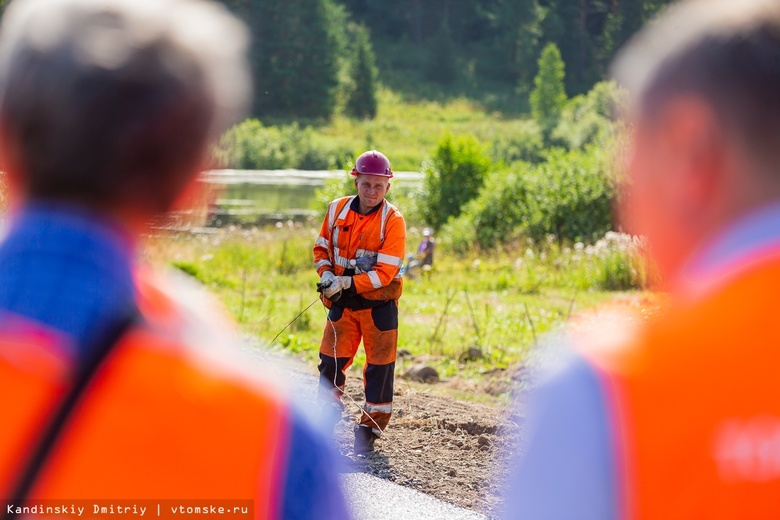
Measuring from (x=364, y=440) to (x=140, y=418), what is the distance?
5.40 m

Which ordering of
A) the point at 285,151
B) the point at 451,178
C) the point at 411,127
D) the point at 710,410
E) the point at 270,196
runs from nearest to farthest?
the point at 710,410
the point at 451,178
the point at 270,196
the point at 285,151
the point at 411,127

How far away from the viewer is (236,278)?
59.1ft

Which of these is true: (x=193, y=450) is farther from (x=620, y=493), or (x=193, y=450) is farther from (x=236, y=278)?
(x=236, y=278)

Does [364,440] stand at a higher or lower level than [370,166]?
lower

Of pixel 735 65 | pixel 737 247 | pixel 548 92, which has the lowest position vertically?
pixel 737 247

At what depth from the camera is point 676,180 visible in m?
1.39

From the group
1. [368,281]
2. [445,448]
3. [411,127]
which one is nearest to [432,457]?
[445,448]

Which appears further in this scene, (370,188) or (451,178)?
(451,178)

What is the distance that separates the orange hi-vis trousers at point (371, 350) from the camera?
669 cm

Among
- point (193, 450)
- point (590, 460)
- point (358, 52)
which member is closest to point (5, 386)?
point (193, 450)

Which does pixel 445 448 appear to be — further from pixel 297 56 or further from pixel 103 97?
pixel 297 56

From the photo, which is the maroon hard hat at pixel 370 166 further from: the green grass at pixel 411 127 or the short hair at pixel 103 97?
the green grass at pixel 411 127

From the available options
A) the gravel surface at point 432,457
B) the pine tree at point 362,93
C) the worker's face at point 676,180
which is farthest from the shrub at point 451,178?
the pine tree at point 362,93

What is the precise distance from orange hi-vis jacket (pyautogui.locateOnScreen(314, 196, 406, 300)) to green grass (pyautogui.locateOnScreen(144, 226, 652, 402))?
1.17 meters
